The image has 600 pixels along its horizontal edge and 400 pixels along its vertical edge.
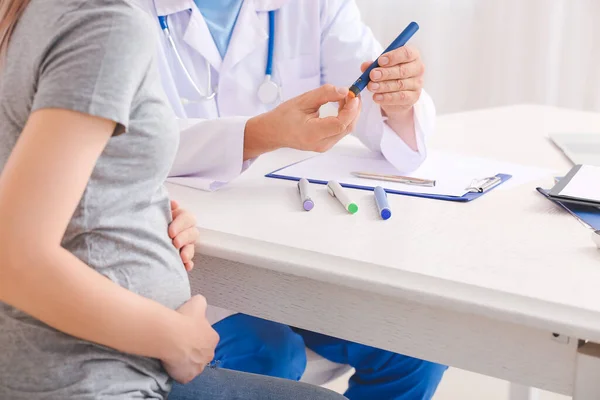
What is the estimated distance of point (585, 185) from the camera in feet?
3.08

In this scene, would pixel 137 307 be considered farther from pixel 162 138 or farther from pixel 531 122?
pixel 531 122

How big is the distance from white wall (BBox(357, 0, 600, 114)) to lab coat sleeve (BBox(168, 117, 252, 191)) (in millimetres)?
1443

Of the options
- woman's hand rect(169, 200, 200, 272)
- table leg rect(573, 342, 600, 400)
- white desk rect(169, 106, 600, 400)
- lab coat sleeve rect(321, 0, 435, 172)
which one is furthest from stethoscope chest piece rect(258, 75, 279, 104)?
table leg rect(573, 342, 600, 400)

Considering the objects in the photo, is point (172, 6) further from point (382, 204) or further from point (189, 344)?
point (189, 344)

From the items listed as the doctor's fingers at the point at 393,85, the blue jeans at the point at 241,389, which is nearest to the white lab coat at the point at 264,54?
the doctor's fingers at the point at 393,85

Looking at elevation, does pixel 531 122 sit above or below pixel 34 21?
below

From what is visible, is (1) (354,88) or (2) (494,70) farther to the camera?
(2) (494,70)

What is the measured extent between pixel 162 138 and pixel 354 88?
39 cm

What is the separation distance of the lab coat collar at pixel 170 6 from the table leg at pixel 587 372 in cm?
89

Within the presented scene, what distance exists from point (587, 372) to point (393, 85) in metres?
0.55

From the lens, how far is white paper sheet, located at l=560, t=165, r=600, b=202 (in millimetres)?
899

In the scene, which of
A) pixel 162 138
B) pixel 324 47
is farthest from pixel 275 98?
pixel 162 138

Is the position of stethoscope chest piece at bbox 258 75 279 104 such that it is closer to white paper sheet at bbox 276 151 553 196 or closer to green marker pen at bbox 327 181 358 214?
white paper sheet at bbox 276 151 553 196

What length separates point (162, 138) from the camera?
72cm
